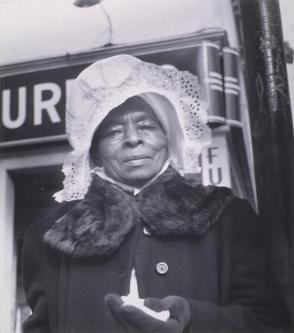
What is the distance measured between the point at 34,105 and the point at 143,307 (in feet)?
2.82

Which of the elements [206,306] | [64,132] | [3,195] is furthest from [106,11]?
[206,306]

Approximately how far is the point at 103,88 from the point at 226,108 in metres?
0.43

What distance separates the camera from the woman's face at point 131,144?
2.18 m

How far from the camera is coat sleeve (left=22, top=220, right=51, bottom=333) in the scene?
214 centimetres

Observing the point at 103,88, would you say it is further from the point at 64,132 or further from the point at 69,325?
the point at 69,325

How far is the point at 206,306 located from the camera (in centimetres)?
202

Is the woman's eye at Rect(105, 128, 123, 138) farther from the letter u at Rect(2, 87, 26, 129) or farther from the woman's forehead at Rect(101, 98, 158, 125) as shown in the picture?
the letter u at Rect(2, 87, 26, 129)

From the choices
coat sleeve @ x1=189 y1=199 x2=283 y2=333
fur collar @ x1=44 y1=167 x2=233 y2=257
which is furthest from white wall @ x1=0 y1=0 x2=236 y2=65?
coat sleeve @ x1=189 y1=199 x2=283 y2=333

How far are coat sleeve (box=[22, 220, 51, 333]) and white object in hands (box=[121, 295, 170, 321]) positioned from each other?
0.95 feet

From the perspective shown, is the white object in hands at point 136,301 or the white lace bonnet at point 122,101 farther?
the white lace bonnet at point 122,101

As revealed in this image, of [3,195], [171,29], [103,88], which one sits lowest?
[3,195]

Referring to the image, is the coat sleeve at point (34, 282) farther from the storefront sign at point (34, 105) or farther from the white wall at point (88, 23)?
the white wall at point (88, 23)

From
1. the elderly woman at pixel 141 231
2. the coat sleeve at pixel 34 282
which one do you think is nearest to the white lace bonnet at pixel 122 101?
the elderly woman at pixel 141 231

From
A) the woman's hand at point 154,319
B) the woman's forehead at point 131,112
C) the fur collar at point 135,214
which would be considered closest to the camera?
the woman's hand at point 154,319
